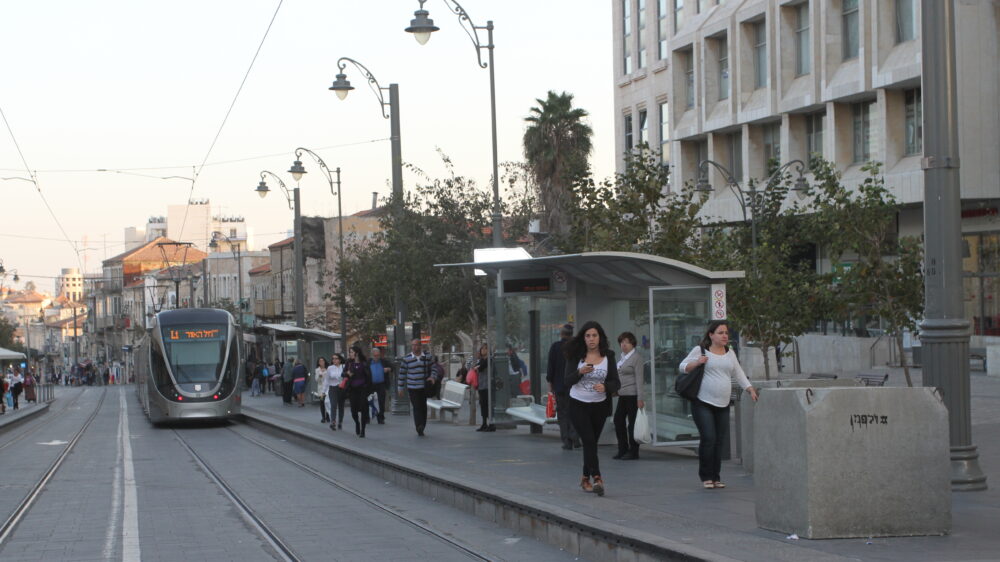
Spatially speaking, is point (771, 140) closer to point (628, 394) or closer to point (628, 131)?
point (628, 131)

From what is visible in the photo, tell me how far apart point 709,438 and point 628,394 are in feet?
11.5

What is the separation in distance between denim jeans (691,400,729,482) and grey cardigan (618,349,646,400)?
315cm

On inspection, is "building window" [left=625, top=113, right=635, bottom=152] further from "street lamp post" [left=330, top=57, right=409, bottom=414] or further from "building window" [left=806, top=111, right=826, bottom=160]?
"street lamp post" [left=330, top=57, right=409, bottom=414]

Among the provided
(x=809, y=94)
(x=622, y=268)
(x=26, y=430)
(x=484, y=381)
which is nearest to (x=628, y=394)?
(x=622, y=268)

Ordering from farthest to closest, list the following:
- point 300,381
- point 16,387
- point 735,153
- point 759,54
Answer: point 16,387, point 735,153, point 759,54, point 300,381

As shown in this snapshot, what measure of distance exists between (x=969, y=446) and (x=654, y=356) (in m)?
4.99

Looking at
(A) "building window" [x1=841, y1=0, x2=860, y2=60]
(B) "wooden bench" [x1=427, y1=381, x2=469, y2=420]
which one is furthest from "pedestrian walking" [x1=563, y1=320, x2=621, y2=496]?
(A) "building window" [x1=841, y1=0, x2=860, y2=60]

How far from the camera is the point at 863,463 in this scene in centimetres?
875

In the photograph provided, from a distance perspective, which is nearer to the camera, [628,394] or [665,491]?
[665,491]

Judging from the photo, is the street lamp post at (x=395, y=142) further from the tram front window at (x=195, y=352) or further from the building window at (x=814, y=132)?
the building window at (x=814, y=132)

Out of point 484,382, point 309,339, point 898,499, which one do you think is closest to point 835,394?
point 898,499

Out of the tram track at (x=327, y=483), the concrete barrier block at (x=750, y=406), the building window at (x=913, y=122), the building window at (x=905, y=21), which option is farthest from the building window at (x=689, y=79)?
the concrete barrier block at (x=750, y=406)

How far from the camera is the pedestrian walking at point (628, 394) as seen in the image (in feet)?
51.3

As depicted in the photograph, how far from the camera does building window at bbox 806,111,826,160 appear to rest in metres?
43.0
